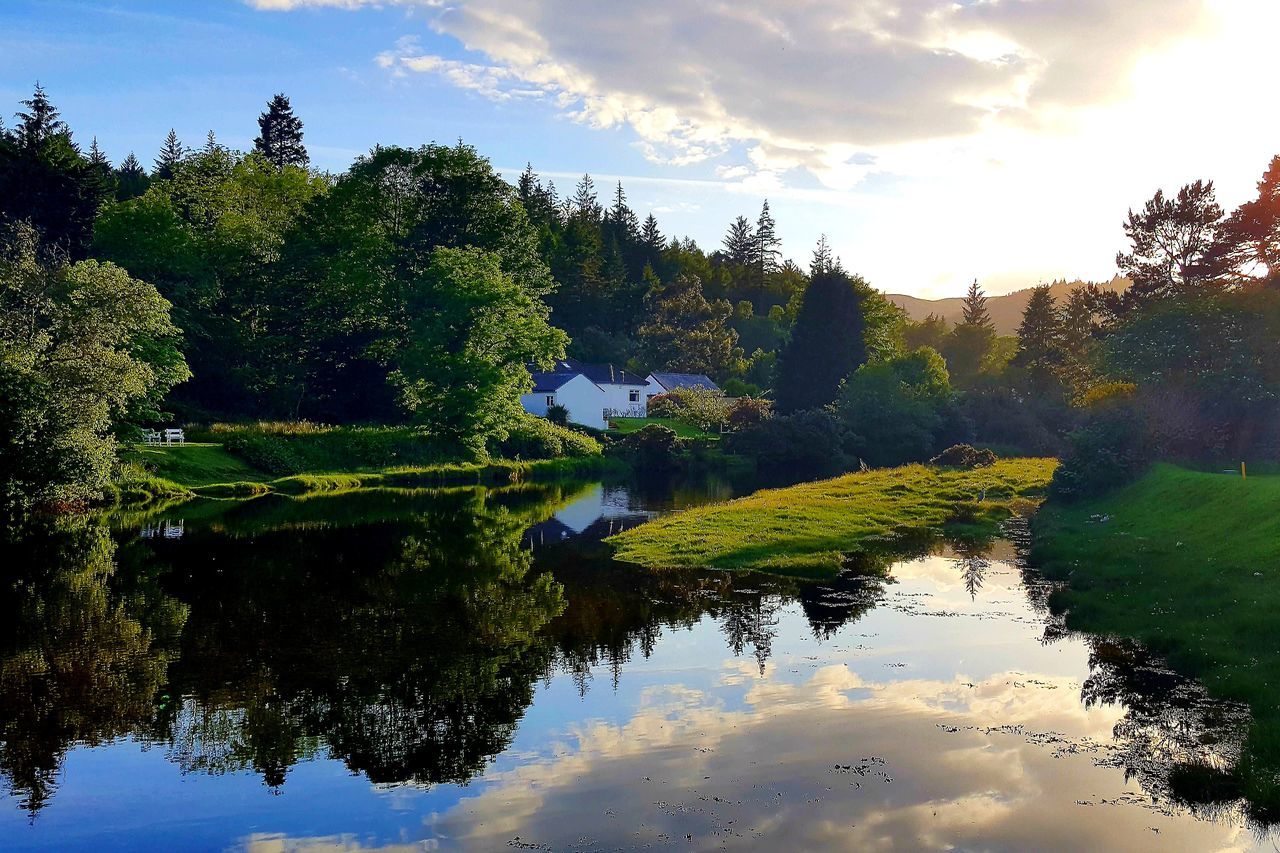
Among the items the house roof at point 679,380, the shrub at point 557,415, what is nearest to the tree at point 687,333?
the house roof at point 679,380

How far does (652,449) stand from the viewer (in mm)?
79812

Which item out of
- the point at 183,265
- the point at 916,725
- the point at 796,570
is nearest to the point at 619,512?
the point at 796,570

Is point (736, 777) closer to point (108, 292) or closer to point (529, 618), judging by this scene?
point (529, 618)

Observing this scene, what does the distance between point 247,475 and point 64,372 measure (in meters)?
16.2

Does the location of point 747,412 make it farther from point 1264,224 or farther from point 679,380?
point 1264,224

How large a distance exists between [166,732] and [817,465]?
217 feet

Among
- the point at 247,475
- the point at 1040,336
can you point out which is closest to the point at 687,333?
the point at 1040,336

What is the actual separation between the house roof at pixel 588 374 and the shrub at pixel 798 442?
27185 mm

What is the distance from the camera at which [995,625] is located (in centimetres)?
2494

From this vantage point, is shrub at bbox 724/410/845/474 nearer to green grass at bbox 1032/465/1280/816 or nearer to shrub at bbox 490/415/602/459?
shrub at bbox 490/415/602/459

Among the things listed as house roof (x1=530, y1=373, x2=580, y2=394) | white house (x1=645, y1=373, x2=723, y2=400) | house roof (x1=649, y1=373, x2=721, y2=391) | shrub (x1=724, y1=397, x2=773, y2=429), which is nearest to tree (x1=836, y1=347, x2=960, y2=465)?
shrub (x1=724, y1=397, x2=773, y2=429)

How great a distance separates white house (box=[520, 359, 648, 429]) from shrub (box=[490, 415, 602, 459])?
1705 cm

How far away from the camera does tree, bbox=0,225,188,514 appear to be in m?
40.0

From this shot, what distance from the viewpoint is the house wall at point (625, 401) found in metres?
107
